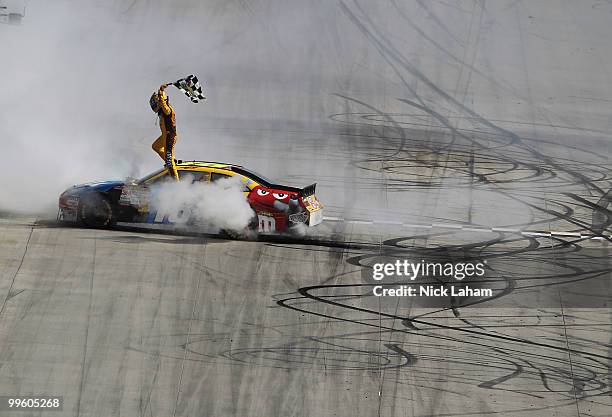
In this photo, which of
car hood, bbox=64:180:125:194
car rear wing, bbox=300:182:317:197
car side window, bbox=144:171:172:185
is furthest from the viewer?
car hood, bbox=64:180:125:194

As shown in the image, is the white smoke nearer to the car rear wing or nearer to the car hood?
the car hood

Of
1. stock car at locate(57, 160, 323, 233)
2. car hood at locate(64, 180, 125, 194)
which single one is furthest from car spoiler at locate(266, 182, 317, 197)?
car hood at locate(64, 180, 125, 194)

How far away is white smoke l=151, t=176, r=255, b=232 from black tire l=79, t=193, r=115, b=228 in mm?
857

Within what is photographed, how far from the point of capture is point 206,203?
15812mm

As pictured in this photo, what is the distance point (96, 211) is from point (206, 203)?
202 centimetres

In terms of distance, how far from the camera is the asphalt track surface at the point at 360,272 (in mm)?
12664

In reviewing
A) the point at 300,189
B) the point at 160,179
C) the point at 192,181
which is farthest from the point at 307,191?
the point at 160,179

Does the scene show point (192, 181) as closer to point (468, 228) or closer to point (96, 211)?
point (96, 211)

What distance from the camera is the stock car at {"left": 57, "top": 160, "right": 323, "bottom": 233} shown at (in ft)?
51.5

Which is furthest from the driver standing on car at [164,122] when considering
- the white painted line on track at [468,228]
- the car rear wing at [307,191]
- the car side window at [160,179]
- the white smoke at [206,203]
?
the white painted line on track at [468,228]

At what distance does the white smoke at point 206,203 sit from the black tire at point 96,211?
857mm

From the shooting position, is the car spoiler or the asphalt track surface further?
the car spoiler

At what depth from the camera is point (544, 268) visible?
50.7 ft

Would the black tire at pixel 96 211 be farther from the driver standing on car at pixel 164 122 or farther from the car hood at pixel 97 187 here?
the driver standing on car at pixel 164 122
